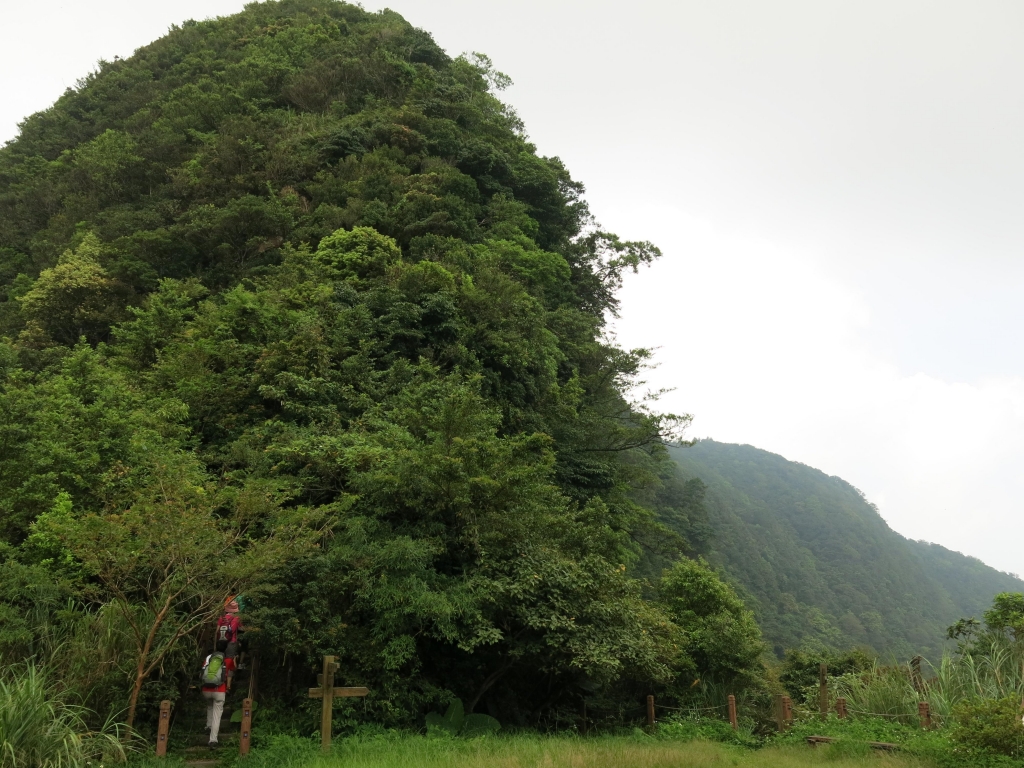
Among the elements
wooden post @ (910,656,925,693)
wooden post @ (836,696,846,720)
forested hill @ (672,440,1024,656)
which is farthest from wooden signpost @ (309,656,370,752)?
forested hill @ (672,440,1024,656)

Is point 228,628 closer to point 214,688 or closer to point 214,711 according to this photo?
point 214,688

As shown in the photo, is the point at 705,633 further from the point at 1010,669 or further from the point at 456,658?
the point at 456,658

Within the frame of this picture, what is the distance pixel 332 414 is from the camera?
13.2 meters

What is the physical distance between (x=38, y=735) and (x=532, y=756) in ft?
16.9

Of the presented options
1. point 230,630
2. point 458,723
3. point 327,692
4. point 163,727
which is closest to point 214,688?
point 230,630

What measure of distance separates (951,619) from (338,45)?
9451cm

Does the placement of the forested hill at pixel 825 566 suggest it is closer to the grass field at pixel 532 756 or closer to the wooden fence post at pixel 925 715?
the wooden fence post at pixel 925 715

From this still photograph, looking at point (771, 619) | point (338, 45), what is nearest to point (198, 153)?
point (338, 45)

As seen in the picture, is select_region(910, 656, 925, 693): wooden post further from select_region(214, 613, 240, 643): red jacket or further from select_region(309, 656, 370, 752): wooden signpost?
select_region(214, 613, 240, 643): red jacket

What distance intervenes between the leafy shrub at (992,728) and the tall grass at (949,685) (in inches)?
70.7

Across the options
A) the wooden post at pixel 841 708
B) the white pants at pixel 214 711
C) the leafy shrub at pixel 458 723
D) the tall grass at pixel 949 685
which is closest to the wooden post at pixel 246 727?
the white pants at pixel 214 711

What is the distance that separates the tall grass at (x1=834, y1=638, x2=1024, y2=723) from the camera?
10.1m

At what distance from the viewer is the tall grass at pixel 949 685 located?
1015 centimetres

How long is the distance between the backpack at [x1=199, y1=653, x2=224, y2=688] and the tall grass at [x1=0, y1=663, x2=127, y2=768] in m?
1.25
